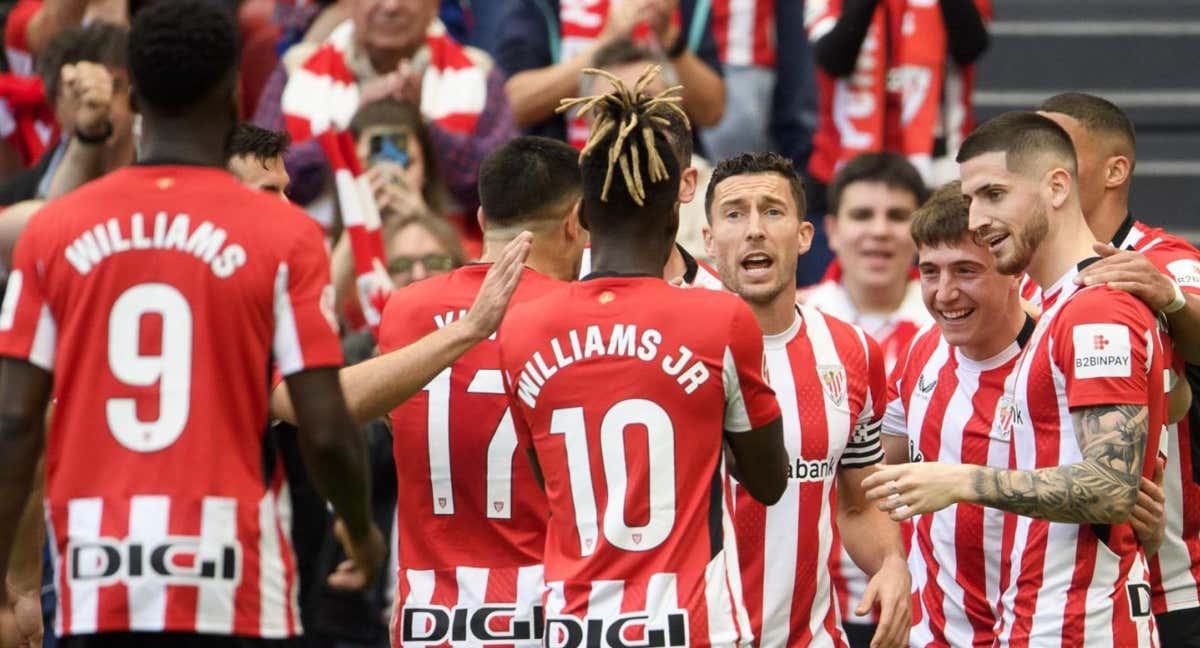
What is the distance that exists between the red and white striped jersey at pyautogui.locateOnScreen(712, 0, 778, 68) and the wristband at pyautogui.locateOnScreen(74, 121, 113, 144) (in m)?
3.82

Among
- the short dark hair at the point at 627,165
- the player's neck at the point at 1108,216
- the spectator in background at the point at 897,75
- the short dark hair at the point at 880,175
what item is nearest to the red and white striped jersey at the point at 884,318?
the short dark hair at the point at 880,175

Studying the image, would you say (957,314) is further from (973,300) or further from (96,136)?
(96,136)

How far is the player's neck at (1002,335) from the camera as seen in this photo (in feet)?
20.5

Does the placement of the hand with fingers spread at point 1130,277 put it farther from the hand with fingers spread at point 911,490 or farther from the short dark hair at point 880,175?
the short dark hair at point 880,175

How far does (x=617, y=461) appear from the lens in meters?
5.04

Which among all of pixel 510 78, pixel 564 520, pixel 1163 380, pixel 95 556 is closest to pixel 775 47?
pixel 510 78

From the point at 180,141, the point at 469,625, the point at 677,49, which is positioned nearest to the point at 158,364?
the point at 180,141

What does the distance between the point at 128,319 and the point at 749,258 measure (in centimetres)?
236

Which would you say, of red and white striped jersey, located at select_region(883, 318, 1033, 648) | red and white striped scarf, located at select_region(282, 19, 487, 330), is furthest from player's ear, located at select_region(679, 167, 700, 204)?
red and white striped scarf, located at select_region(282, 19, 487, 330)

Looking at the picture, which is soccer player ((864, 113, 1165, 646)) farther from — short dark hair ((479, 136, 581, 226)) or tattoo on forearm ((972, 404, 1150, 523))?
short dark hair ((479, 136, 581, 226))

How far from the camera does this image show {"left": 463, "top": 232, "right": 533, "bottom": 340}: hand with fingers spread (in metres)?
5.32

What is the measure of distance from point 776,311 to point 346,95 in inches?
152

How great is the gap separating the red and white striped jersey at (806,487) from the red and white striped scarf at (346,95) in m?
3.26

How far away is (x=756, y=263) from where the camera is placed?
20.8ft
